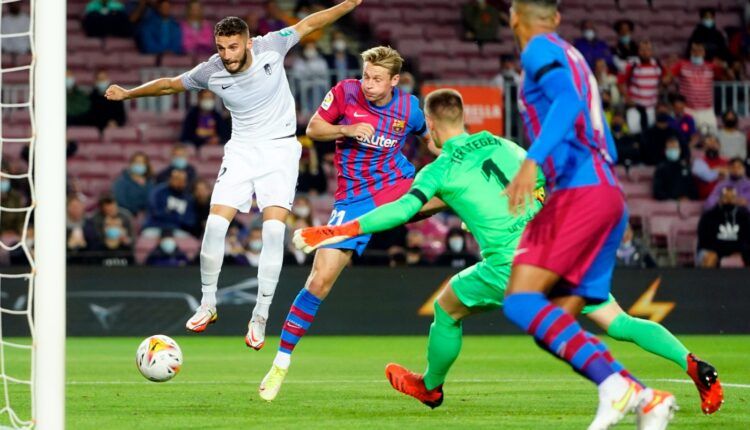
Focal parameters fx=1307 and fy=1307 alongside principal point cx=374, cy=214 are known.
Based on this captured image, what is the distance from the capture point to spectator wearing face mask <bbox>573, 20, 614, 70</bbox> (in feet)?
67.9

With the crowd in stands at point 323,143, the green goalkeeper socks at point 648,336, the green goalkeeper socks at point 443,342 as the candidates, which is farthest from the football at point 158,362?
the crowd in stands at point 323,143

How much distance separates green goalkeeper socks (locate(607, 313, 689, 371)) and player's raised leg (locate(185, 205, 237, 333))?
3059mm

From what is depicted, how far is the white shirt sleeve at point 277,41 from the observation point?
945 cm

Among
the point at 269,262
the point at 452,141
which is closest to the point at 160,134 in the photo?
the point at 269,262

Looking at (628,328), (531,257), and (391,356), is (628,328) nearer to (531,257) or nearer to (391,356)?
(531,257)

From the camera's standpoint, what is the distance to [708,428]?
6852 mm

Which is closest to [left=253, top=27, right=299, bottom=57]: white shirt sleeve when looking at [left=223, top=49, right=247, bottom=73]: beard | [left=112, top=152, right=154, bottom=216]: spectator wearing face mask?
[left=223, top=49, right=247, bottom=73]: beard

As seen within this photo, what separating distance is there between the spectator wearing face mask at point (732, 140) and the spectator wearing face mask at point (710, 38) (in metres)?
2.05

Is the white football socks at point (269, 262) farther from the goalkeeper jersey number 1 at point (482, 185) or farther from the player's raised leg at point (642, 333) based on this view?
the player's raised leg at point (642, 333)

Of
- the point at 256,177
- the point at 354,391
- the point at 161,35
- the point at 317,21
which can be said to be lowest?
the point at 354,391

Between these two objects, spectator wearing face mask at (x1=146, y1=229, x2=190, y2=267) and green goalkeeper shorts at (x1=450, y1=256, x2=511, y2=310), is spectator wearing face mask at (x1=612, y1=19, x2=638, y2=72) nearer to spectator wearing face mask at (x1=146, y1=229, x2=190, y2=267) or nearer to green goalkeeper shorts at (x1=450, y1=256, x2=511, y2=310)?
spectator wearing face mask at (x1=146, y1=229, x2=190, y2=267)

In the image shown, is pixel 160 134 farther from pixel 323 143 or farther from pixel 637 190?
pixel 637 190

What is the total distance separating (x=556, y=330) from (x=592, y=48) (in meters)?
15.6

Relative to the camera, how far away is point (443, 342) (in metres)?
7.61
